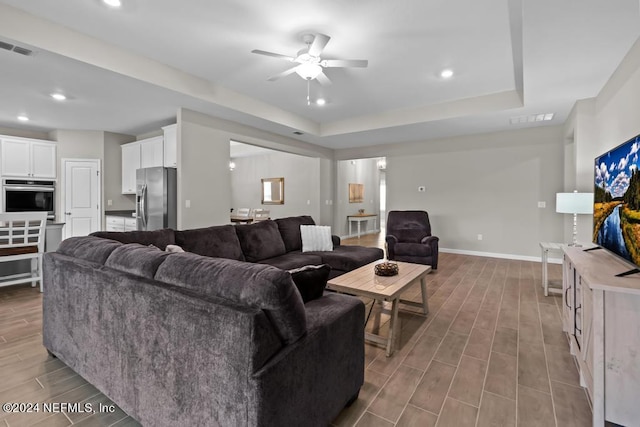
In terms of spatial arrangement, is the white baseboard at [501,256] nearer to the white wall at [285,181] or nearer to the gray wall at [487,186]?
the gray wall at [487,186]

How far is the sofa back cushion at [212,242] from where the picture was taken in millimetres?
3090

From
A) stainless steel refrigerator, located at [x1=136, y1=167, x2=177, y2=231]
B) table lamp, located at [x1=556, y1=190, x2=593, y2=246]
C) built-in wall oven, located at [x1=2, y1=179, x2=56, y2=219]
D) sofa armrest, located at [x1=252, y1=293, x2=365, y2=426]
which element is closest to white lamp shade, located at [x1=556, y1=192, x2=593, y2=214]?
table lamp, located at [x1=556, y1=190, x2=593, y2=246]

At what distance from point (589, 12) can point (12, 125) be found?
838cm

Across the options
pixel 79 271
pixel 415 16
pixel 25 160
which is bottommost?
pixel 79 271

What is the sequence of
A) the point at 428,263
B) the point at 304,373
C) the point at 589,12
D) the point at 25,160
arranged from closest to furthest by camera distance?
the point at 304,373
the point at 589,12
the point at 428,263
the point at 25,160

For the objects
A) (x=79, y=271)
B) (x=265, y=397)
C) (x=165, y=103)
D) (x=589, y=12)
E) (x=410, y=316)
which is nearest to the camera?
(x=265, y=397)

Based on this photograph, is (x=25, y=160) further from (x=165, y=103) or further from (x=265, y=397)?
(x=265, y=397)

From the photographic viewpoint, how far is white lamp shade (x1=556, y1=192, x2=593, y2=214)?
326 centimetres

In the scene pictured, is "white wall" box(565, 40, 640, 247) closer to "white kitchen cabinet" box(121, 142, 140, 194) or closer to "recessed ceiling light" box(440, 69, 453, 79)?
"recessed ceiling light" box(440, 69, 453, 79)

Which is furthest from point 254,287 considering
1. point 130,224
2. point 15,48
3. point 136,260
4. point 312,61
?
point 130,224

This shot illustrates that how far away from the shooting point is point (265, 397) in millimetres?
1100

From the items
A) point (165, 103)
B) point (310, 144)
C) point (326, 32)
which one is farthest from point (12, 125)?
point (326, 32)

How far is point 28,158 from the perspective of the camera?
5.62 metres

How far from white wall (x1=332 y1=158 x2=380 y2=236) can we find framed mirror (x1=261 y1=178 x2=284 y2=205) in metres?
1.76
